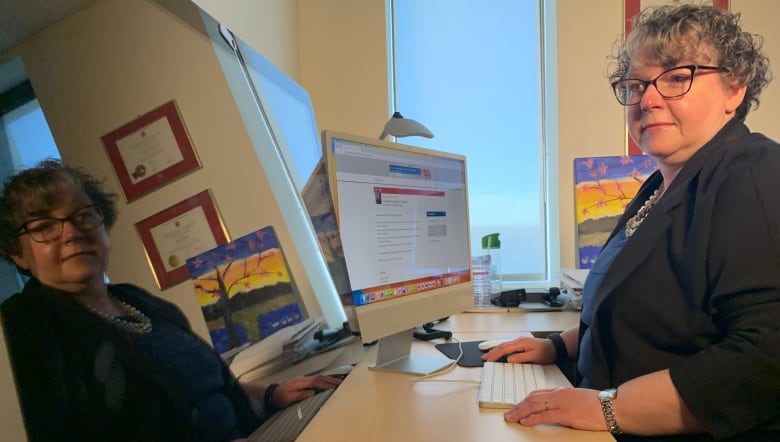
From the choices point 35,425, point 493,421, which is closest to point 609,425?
point 493,421

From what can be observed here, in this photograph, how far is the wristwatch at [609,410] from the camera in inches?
31.6

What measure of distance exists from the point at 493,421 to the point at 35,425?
685 millimetres

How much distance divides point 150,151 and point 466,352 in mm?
960

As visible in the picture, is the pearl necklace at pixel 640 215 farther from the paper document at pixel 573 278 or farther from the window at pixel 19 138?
the window at pixel 19 138

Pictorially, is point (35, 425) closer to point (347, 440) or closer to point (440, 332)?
point (347, 440)

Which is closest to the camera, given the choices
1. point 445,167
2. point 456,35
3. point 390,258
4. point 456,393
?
point 456,393

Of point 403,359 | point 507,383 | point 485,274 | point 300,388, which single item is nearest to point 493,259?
point 485,274

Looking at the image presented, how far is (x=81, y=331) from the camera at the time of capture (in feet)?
1.68

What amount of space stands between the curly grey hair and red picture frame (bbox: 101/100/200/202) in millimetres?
966

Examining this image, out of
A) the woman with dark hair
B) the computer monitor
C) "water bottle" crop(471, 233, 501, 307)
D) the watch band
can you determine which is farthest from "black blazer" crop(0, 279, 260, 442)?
"water bottle" crop(471, 233, 501, 307)

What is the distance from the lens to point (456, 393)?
99cm

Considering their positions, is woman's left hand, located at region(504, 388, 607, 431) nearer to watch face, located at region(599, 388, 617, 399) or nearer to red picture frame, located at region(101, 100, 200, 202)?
watch face, located at region(599, 388, 617, 399)

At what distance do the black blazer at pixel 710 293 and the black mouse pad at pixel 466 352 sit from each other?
32 centimetres

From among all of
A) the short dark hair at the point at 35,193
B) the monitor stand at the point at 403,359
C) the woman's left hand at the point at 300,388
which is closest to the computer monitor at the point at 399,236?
the monitor stand at the point at 403,359
